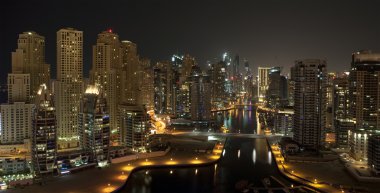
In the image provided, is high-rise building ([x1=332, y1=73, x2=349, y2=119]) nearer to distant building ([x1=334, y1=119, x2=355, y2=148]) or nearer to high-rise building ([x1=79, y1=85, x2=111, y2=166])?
distant building ([x1=334, y1=119, x2=355, y2=148])

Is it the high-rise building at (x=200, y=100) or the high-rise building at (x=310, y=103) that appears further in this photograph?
the high-rise building at (x=200, y=100)

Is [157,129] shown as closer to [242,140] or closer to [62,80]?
[242,140]

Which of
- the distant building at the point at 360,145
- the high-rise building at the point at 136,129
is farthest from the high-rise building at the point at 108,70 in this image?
the distant building at the point at 360,145

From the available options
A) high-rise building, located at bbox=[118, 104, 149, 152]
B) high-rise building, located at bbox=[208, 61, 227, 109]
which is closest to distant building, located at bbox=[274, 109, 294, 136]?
high-rise building, located at bbox=[118, 104, 149, 152]

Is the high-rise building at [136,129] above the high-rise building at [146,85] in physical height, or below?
below

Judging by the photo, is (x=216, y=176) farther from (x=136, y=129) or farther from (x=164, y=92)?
(x=164, y=92)

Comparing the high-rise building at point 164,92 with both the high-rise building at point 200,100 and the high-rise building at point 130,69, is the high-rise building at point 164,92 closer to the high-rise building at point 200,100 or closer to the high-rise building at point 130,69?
the high-rise building at point 200,100

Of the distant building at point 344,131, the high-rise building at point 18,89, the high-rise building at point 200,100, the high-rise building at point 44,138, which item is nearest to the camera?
the high-rise building at point 44,138
